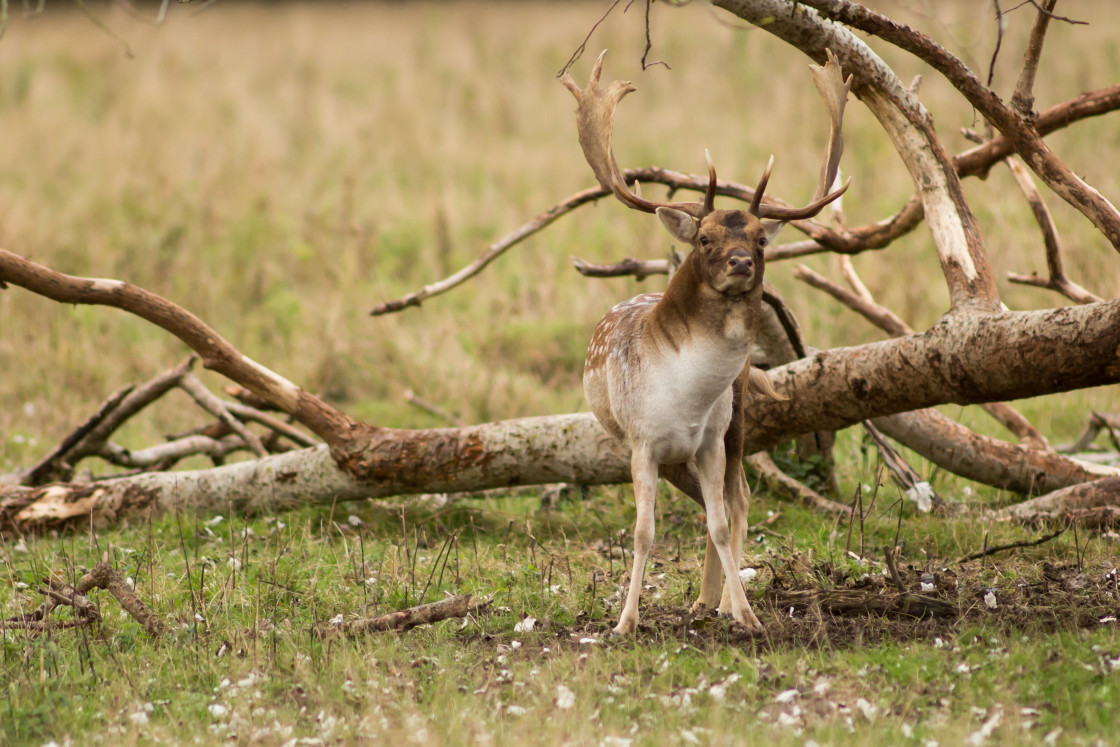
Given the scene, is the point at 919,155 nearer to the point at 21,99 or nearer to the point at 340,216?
the point at 340,216

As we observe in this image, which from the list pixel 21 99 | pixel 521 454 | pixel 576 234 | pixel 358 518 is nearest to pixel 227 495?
pixel 358 518

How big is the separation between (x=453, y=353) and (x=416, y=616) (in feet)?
21.0

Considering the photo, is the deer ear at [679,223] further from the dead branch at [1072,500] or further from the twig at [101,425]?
the twig at [101,425]

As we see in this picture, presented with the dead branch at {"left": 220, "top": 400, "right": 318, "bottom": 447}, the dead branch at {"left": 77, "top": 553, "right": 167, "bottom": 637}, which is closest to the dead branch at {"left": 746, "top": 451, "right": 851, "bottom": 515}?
the dead branch at {"left": 220, "top": 400, "right": 318, "bottom": 447}

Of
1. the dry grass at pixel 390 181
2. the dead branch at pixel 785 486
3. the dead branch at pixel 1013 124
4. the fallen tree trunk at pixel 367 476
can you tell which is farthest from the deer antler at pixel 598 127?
the dead branch at pixel 785 486

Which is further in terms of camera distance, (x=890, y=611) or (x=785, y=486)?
(x=785, y=486)

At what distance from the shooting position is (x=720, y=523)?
14.7ft

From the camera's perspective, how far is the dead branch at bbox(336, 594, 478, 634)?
4.68 metres

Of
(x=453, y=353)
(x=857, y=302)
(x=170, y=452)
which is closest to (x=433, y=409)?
(x=453, y=353)

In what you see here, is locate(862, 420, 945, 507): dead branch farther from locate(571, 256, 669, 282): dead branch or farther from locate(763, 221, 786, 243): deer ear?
locate(763, 221, 786, 243): deer ear

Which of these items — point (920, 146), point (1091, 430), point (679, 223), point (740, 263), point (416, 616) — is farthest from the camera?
point (1091, 430)

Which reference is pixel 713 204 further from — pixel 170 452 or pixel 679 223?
pixel 170 452

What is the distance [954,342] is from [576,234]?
30.5 feet

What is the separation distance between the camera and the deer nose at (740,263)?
396 centimetres
